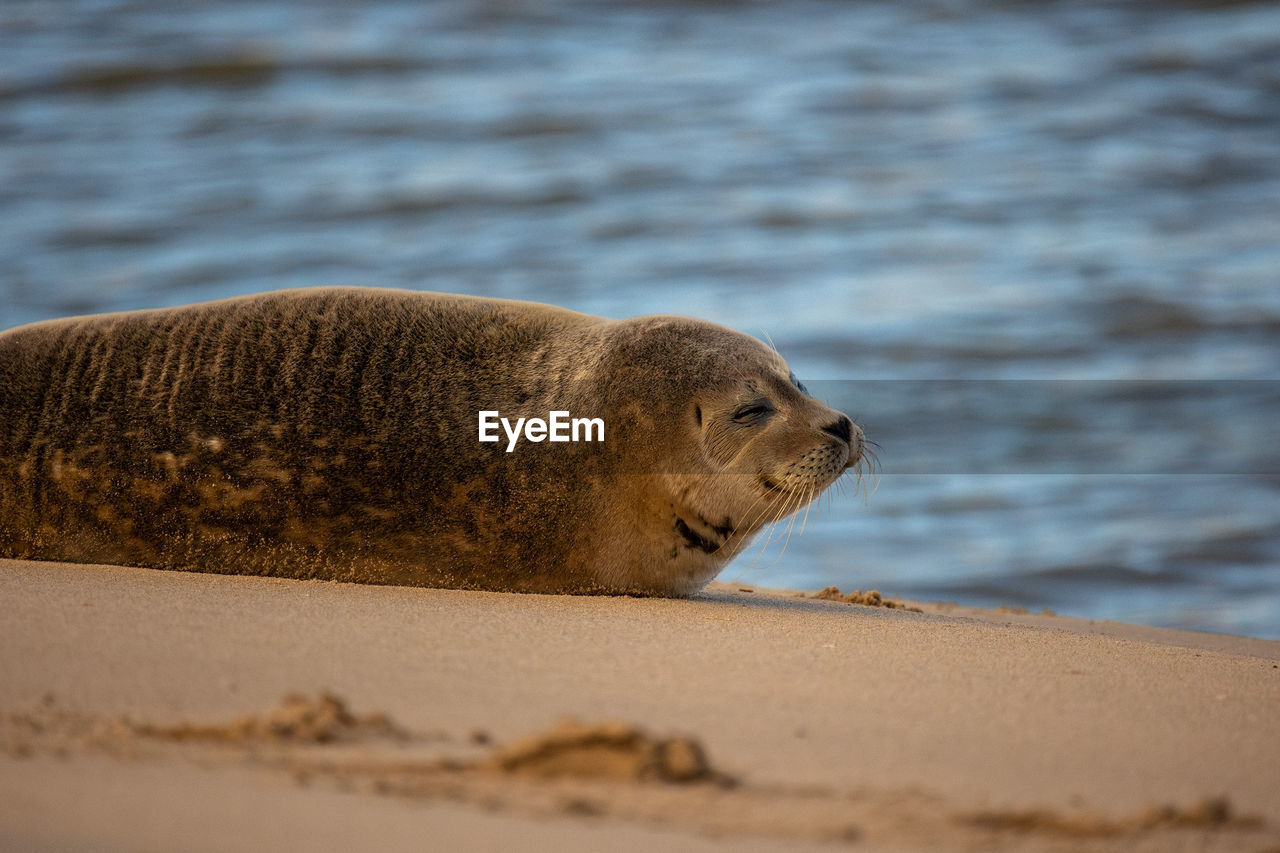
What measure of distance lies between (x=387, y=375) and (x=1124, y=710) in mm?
2263

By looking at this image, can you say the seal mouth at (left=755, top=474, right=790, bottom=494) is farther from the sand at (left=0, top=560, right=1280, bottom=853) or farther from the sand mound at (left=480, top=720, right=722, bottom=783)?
the sand mound at (left=480, top=720, right=722, bottom=783)

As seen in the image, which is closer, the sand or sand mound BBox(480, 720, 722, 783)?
the sand

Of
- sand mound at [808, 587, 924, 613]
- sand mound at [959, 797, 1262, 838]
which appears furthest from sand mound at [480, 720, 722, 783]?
sand mound at [808, 587, 924, 613]

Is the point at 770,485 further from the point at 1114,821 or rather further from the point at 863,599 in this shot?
the point at 1114,821

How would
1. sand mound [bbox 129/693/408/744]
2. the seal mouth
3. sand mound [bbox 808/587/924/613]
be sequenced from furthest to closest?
sand mound [bbox 808/587/924/613] < the seal mouth < sand mound [bbox 129/693/408/744]

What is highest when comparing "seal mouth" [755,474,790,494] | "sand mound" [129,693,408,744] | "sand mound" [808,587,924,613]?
"sand mound" [129,693,408,744]

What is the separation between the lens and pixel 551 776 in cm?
214

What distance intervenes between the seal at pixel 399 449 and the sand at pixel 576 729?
0.22m

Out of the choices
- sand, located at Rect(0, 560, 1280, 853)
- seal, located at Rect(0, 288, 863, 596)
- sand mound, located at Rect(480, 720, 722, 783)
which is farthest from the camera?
seal, located at Rect(0, 288, 863, 596)

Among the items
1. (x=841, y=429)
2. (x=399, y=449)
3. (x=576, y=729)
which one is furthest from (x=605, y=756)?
(x=841, y=429)

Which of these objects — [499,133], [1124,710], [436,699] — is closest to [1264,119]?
[499,133]

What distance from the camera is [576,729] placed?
2.21 m

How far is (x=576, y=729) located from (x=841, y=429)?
2188mm

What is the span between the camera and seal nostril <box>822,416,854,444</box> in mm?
4199
